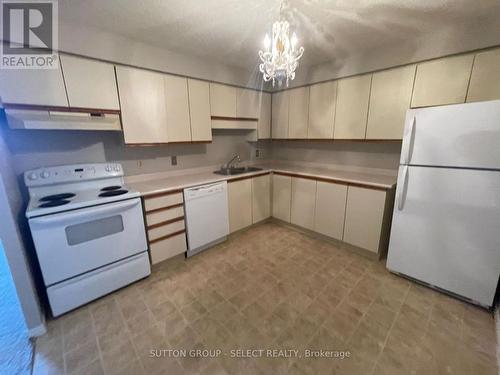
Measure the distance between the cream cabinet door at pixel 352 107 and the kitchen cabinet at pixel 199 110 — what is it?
5.61ft

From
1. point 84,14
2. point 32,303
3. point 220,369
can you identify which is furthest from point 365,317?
point 84,14

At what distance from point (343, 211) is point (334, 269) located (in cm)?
73

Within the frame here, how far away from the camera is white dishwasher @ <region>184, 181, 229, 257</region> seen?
248cm

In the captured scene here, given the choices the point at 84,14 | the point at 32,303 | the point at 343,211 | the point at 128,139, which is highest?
the point at 84,14

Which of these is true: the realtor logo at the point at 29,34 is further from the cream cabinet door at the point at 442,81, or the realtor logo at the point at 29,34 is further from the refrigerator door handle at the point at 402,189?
the cream cabinet door at the point at 442,81

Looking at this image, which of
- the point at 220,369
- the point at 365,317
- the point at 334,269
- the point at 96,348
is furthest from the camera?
the point at 334,269

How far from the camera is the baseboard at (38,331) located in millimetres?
1580

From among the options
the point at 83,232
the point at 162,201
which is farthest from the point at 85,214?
the point at 162,201

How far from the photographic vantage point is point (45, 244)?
63.2 inches

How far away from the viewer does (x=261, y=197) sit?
330 cm

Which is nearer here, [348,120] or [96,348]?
[96,348]

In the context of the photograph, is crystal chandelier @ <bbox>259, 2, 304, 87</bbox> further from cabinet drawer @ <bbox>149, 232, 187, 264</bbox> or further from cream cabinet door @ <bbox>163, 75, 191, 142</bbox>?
cabinet drawer @ <bbox>149, 232, 187, 264</bbox>

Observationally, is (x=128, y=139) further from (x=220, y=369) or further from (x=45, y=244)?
(x=220, y=369)

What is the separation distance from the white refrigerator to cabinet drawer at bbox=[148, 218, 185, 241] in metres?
2.32
